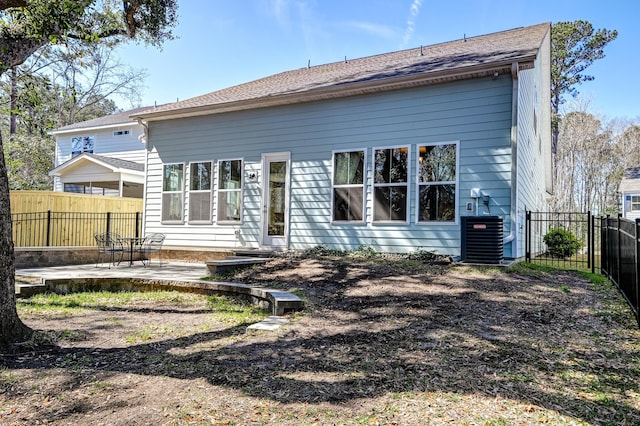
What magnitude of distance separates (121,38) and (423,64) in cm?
856

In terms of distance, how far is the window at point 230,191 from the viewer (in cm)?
1041

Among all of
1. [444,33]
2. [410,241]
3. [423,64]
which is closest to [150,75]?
[444,33]

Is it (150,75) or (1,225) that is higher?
(150,75)

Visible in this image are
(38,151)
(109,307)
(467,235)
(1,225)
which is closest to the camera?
(1,225)

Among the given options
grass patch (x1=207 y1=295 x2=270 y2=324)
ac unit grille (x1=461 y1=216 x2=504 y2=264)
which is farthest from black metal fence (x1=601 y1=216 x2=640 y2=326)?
grass patch (x1=207 y1=295 x2=270 y2=324)

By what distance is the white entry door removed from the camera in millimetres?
9898

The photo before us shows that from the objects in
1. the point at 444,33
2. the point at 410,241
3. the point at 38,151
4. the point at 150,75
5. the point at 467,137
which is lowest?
the point at 410,241

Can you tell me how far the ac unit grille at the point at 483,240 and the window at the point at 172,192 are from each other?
7.51 meters

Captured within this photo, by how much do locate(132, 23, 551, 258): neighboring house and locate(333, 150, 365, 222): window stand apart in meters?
0.03

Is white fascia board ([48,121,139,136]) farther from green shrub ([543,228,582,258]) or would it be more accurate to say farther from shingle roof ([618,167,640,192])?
shingle roof ([618,167,640,192])

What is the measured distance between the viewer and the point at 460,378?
301cm

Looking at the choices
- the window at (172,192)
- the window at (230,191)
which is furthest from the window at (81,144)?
the window at (230,191)

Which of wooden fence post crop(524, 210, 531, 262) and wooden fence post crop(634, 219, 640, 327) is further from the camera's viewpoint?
wooden fence post crop(524, 210, 531, 262)

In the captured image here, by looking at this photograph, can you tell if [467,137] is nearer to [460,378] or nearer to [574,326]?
[574,326]
